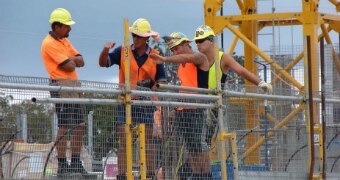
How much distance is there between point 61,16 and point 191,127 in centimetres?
196

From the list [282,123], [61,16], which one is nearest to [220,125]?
[282,123]

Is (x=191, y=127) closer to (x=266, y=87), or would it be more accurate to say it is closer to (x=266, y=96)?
(x=266, y=96)

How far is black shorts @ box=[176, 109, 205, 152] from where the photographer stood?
10.7 metres

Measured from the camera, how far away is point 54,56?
10.6m

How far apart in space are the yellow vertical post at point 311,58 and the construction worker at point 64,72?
11.1 ft

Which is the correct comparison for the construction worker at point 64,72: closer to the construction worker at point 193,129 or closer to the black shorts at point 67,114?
the black shorts at point 67,114

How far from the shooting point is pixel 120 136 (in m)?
9.85

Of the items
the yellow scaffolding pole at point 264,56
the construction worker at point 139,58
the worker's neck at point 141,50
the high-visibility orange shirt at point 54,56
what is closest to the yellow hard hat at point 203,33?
the construction worker at point 139,58

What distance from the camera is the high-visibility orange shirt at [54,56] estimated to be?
10.6m

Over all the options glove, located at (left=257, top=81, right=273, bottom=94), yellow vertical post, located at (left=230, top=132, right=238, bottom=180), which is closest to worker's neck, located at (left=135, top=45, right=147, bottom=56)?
yellow vertical post, located at (left=230, top=132, right=238, bottom=180)

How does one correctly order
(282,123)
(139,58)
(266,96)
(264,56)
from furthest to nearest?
(264,56) → (282,123) → (266,96) → (139,58)

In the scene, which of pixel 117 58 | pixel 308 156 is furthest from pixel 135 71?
pixel 308 156

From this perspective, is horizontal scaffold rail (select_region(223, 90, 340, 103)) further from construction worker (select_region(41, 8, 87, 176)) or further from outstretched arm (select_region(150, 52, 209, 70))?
construction worker (select_region(41, 8, 87, 176))

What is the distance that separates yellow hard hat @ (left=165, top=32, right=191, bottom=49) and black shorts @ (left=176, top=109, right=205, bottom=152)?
1.38 metres
